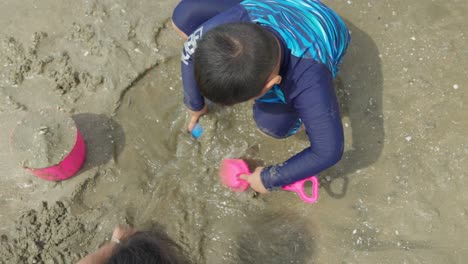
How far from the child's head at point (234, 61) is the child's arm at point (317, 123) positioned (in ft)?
0.83

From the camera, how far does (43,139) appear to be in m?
1.95

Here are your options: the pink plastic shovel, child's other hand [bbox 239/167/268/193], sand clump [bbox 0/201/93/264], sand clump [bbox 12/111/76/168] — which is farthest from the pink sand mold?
child's other hand [bbox 239/167/268/193]

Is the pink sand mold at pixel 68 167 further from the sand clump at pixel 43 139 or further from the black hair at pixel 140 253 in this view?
the black hair at pixel 140 253

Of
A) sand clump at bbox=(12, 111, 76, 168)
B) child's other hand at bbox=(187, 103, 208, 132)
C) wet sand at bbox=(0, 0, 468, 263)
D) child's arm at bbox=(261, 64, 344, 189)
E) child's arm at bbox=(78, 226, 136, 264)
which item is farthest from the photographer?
child's other hand at bbox=(187, 103, 208, 132)

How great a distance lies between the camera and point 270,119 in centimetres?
216

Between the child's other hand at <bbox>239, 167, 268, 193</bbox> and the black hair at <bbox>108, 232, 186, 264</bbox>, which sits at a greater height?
the black hair at <bbox>108, 232, 186, 264</bbox>

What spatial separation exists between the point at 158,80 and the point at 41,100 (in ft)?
2.06

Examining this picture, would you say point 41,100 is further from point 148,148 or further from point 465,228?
point 465,228

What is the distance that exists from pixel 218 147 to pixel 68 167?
769 mm

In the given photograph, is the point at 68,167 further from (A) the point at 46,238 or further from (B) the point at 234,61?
(B) the point at 234,61

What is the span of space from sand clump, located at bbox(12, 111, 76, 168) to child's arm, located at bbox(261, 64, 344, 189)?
101cm

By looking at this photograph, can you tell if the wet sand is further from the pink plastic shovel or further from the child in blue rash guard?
the child in blue rash guard

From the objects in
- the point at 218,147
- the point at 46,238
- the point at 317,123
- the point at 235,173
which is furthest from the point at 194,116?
the point at 46,238

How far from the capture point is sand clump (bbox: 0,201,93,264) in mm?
1995
